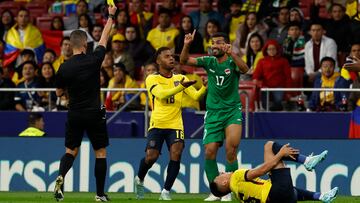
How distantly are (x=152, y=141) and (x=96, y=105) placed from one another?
175cm

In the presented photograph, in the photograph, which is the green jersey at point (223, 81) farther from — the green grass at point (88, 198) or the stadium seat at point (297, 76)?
the stadium seat at point (297, 76)

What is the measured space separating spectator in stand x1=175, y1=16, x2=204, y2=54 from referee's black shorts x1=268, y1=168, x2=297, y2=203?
11.0 metres

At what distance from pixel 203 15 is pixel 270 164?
1221 cm

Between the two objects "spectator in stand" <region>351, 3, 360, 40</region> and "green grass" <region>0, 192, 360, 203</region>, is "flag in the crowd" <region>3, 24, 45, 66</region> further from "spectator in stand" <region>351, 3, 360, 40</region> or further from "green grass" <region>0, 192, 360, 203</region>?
"spectator in stand" <region>351, 3, 360, 40</region>

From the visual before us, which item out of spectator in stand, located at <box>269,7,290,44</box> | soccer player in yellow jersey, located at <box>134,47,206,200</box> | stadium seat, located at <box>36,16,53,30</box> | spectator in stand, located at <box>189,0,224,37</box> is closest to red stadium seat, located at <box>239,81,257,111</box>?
spectator in stand, located at <box>269,7,290,44</box>

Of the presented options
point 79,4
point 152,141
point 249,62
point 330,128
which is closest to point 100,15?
point 79,4

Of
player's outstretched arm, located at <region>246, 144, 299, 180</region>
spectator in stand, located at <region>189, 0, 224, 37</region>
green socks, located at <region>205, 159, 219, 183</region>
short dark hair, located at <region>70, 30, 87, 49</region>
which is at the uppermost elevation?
spectator in stand, located at <region>189, 0, 224, 37</region>

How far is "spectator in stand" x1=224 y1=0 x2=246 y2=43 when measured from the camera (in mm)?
25812

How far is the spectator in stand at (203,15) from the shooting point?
26141 mm

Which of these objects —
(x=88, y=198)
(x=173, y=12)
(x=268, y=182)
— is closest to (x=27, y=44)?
(x=173, y=12)

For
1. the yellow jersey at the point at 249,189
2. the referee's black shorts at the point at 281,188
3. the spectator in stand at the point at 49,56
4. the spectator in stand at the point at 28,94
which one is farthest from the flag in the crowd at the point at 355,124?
the yellow jersey at the point at 249,189

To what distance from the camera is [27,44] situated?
27.2m

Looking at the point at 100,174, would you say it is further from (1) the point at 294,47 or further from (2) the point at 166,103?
(1) the point at 294,47

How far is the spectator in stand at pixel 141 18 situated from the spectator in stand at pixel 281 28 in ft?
10.1
